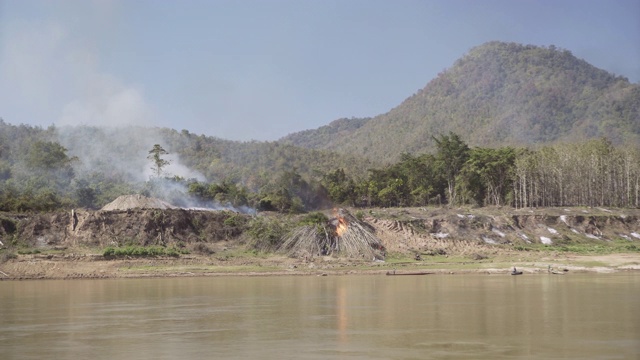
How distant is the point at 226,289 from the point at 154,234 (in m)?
17.9

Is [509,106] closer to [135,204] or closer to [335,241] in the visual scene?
[335,241]

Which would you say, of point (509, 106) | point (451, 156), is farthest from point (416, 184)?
point (509, 106)

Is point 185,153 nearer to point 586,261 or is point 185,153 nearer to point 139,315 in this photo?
point 586,261

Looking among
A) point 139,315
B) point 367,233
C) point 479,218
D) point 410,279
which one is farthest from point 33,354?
point 479,218

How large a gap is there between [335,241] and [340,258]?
88.2 inches

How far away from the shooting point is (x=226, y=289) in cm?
3256

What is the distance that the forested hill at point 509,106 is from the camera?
126250 mm

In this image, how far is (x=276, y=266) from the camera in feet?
141

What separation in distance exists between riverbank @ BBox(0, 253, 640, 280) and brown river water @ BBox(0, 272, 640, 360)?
472 cm

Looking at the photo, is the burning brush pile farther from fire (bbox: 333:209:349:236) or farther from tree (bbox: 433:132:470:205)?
tree (bbox: 433:132:470:205)

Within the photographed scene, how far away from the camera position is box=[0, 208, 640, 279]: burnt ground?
4119 centimetres

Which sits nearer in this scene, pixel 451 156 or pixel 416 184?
pixel 451 156

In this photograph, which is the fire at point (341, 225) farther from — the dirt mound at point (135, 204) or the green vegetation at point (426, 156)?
the dirt mound at point (135, 204)

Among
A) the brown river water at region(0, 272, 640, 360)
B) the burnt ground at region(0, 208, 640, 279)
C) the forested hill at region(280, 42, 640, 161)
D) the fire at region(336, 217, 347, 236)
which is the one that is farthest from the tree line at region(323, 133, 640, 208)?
the forested hill at region(280, 42, 640, 161)
